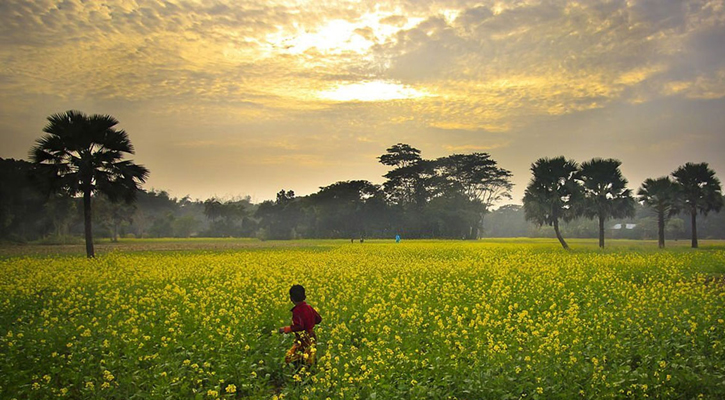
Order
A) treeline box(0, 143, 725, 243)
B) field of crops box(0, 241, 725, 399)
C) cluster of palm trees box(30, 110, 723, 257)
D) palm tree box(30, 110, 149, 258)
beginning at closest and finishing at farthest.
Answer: field of crops box(0, 241, 725, 399)
palm tree box(30, 110, 149, 258)
cluster of palm trees box(30, 110, 723, 257)
treeline box(0, 143, 725, 243)

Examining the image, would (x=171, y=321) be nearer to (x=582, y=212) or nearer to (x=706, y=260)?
(x=706, y=260)

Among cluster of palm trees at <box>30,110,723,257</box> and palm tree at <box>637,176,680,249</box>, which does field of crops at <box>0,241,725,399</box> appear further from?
palm tree at <box>637,176,680,249</box>

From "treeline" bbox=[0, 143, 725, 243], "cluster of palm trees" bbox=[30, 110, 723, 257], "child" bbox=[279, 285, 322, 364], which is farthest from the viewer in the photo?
"treeline" bbox=[0, 143, 725, 243]

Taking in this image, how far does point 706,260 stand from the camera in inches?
987

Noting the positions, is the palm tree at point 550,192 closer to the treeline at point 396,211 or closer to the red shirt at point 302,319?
the treeline at point 396,211

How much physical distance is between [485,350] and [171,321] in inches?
251

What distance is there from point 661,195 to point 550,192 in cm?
1399

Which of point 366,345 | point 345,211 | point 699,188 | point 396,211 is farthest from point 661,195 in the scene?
point 366,345

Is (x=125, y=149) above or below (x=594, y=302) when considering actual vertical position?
above

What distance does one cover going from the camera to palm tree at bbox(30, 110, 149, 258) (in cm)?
2714

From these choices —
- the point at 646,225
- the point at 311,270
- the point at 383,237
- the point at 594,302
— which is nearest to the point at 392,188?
the point at 383,237

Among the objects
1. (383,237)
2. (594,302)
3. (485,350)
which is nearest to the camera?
(485,350)

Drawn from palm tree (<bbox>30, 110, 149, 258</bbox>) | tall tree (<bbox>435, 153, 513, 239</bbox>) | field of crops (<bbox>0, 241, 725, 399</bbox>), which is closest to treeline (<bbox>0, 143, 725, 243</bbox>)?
tall tree (<bbox>435, 153, 513, 239</bbox>)

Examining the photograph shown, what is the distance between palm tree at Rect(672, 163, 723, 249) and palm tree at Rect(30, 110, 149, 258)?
5359 cm
